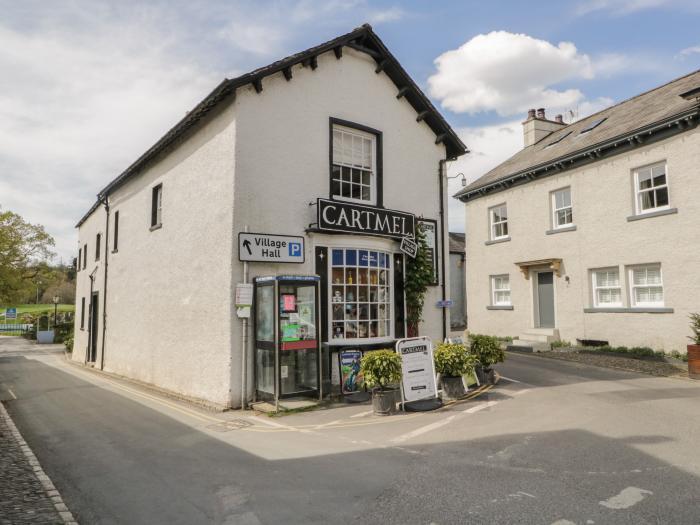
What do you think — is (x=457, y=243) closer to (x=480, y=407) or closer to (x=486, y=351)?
(x=486, y=351)

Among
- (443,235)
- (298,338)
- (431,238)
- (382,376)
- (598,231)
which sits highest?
(598,231)

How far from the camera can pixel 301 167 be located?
10781 mm

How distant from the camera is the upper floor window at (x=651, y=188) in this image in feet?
49.8

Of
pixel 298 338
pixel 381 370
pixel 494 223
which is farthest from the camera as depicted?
pixel 494 223

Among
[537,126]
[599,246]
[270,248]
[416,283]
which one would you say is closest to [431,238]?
[416,283]

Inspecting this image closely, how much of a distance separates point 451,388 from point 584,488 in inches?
179

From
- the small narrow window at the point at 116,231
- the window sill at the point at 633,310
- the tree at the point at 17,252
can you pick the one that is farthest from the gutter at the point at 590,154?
the tree at the point at 17,252

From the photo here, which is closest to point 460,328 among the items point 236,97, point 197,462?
point 236,97

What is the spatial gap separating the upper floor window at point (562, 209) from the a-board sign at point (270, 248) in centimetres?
1244

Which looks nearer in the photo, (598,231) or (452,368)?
(452,368)

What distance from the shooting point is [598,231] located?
17.0 meters

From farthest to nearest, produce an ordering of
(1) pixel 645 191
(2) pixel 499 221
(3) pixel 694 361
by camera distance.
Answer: (2) pixel 499 221 → (1) pixel 645 191 → (3) pixel 694 361

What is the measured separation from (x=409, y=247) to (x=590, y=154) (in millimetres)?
9552

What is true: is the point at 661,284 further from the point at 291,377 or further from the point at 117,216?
the point at 117,216
